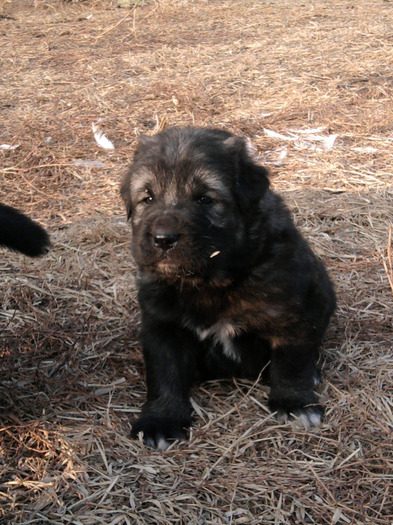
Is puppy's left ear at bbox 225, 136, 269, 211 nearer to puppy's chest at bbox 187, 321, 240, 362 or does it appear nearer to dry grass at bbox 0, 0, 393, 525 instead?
puppy's chest at bbox 187, 321, 240, 362

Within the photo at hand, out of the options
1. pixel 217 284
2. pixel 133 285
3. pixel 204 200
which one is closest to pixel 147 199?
pixel 204 200

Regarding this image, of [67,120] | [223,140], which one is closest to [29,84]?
[67,120]

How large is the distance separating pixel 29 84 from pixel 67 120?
1.87m

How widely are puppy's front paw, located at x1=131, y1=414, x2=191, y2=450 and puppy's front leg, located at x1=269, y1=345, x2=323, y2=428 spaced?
51 cm

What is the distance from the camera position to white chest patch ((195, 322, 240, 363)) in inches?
150

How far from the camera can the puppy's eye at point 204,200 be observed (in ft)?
11.9

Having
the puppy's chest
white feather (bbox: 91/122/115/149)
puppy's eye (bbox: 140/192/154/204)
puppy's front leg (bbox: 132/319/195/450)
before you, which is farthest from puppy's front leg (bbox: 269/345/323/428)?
white feather (bbox: 91/122/115/149)

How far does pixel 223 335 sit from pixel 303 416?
59 cm

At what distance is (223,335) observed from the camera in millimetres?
3854

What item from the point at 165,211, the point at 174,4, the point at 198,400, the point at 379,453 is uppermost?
the point at 165,211

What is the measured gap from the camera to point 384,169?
22.5ft

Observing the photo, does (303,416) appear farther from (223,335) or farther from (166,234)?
(166,234)

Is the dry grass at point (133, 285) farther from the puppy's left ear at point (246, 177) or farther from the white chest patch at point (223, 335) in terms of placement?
the puppy's left ear at point (246, 177)

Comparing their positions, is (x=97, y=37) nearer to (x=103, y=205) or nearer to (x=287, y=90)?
(x=287, y=90)
